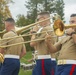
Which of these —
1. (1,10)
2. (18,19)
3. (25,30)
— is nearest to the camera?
(25,30)

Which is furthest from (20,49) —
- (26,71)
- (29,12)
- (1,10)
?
(29,12)

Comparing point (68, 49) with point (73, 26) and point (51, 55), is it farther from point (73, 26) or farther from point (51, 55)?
point (51, 55)

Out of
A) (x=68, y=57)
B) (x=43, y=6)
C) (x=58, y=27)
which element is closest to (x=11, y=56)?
(x=68, y=57)

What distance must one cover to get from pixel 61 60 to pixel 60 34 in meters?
0.56

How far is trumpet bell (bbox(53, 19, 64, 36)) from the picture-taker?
630cm

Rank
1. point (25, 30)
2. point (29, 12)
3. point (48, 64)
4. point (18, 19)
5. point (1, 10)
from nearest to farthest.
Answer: point (25, 30)
point (48, 64)
point (1, 10)
point (18, 19)
point (29, 12)

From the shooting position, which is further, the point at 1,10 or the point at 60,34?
the point at 1,10

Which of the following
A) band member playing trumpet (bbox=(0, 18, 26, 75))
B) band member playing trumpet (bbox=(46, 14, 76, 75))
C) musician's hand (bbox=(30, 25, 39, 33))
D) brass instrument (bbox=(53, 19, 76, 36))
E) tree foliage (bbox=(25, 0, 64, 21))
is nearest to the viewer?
brass instrument (bbox=(53, 19, 76, 36))

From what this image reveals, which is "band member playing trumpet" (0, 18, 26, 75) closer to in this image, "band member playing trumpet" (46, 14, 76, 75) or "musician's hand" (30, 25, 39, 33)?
"musician's hand" (30, 25, 39, 33)

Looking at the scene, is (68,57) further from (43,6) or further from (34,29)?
(43,6)

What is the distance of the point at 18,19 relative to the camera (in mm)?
51094

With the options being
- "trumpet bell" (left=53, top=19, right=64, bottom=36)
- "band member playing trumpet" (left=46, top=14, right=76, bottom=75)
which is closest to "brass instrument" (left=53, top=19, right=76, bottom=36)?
"trumpet bell" (left=53, top=19, right=64, bottom=36)

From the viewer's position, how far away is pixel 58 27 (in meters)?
6.41

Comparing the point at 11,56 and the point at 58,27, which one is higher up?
the point at 58,27
